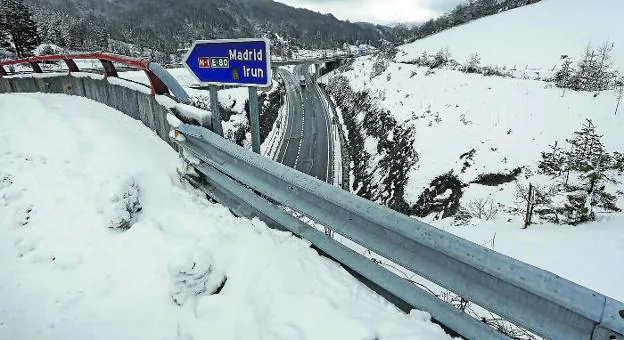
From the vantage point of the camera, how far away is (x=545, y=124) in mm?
14367

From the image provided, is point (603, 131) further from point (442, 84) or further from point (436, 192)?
point (442, 84)

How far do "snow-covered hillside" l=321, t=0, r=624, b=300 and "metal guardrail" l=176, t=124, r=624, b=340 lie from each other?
362 centimetres

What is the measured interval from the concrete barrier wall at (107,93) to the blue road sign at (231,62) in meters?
1.30

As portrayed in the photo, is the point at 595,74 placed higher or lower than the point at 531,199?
higher

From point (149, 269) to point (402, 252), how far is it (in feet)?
6.66

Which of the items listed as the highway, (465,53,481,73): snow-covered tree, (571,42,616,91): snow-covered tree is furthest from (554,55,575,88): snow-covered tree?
the highway

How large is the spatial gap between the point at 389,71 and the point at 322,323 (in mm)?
33733

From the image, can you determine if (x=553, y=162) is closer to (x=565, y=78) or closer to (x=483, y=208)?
(x=483, y=208)

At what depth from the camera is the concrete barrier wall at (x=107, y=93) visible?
19.6ft

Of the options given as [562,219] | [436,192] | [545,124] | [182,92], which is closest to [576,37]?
[545,124]

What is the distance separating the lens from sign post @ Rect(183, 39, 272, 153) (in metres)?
3.51

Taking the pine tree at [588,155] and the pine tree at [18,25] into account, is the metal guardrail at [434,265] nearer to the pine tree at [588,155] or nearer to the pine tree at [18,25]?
the pine tree at [588,155]

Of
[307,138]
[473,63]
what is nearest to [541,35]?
[473,63]

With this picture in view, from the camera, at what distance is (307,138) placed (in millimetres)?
36219
